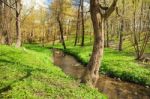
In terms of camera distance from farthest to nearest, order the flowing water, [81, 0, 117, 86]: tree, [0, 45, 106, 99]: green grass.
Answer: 1. the flowing water
2. [81, 0, 117, 86]: tree
3. [0, 45, 106, 99]: green grass

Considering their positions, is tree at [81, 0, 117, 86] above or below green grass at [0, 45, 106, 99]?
above

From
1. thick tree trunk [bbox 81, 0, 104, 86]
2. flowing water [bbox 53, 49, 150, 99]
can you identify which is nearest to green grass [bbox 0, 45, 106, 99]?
thick tree trunk [bbox 81, 0, 104, 86]

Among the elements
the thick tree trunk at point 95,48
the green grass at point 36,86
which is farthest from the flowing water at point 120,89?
the green grass at point 36,86

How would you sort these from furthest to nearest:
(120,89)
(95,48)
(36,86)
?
(120,89)
(95,48)
(36,86)

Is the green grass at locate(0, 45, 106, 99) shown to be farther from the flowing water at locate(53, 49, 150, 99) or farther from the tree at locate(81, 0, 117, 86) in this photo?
the flowing water at locate(53, 49, 150, 99)

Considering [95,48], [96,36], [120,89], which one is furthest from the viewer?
[120,89]

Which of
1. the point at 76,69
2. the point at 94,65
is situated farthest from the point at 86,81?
the point at 76,69

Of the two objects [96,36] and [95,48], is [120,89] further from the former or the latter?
[96,36]

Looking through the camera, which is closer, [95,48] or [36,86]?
[36,86]

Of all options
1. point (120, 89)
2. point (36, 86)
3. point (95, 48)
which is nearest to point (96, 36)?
point (95, 48)

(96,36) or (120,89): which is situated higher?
(96,36)

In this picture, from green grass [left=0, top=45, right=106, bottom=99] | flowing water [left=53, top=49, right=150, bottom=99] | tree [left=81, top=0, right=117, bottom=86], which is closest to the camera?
green grass [left=0, top=45, right=106, bottom=99]

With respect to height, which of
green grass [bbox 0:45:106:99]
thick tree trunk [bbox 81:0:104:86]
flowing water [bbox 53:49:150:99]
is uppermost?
thick tree trunk [bbox 81:0:104:86]

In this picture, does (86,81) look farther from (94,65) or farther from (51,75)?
(51,75)
